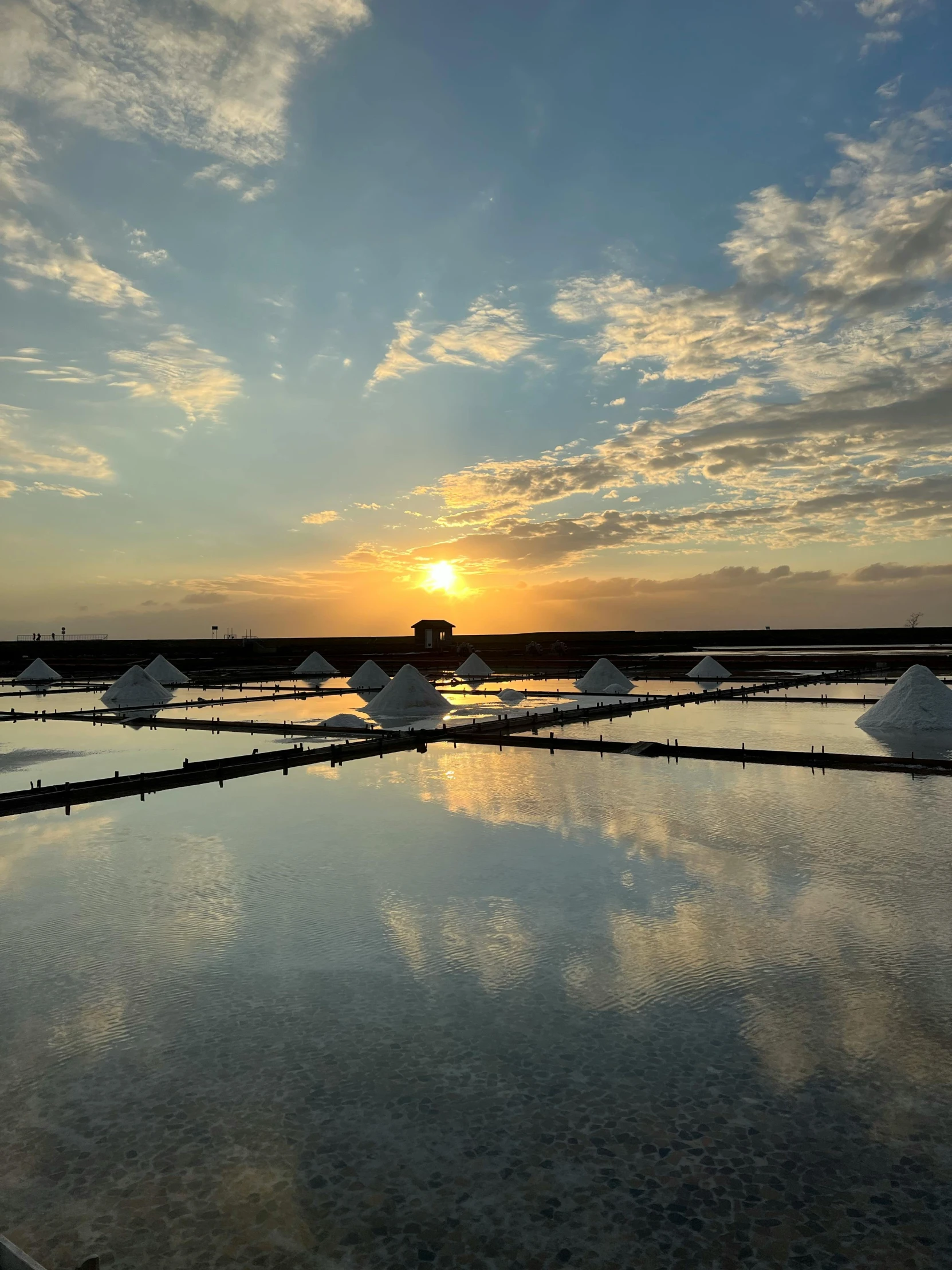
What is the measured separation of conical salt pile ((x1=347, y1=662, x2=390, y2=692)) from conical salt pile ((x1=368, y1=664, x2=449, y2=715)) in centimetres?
853

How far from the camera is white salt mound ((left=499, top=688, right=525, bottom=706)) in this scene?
28.7 metres

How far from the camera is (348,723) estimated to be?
819 inches

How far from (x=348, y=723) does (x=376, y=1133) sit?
17.1 metres

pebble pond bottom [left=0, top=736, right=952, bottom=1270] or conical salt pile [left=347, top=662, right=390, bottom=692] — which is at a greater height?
conical salt pile [left=347, top=662, right=390, bottom=692]

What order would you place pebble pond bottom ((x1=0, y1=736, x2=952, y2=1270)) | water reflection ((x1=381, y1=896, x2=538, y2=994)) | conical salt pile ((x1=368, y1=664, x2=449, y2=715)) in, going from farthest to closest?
conical salt pile ((x1=368, y1=664, x2=449, y2=715)), water reflection ((x1=381, y1=896, x2=538, y2=994)), pebble pond bottom ((x1=0, y1=736, x2=952, y2=1270))

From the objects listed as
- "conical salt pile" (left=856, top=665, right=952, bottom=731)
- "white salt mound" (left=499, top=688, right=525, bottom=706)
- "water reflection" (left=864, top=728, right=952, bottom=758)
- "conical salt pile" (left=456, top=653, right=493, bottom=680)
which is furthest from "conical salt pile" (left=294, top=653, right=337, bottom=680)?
"water reflection" (left=864, top=728, right=952, bottom=758)

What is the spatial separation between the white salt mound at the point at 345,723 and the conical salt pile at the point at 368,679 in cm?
1317

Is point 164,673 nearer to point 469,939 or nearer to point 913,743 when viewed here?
point 913,743

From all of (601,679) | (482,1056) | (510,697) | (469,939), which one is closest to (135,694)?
(510,697)

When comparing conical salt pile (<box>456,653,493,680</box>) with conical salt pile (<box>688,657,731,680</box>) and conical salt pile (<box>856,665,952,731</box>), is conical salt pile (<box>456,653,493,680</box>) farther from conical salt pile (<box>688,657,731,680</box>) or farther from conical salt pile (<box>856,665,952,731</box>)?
conical salt pile (<box>856,665,952,731</box>)

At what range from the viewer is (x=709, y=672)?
124 ft

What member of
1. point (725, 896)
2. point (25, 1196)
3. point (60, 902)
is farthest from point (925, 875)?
point (60, 902)

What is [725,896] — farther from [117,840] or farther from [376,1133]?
[117,840]

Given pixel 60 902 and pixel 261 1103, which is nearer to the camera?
pixel 261 1103
